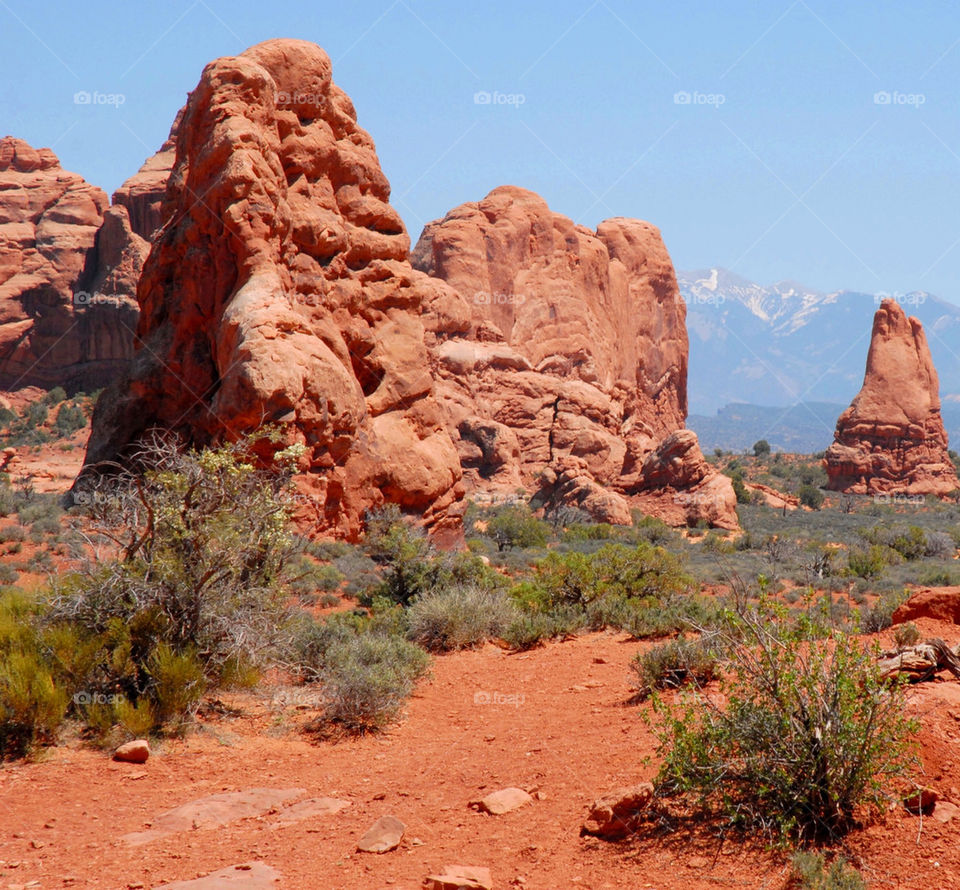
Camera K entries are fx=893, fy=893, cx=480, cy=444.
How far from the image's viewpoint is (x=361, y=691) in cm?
714

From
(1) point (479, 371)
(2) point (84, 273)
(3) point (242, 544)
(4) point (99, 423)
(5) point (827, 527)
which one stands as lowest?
(5) point (827, 527)

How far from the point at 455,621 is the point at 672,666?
3.73 meters

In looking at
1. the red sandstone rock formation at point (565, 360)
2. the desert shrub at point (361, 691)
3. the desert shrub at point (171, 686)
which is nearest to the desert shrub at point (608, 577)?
the desert shrub at point (361, 691)

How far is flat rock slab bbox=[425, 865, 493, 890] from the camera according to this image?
3.95 metres

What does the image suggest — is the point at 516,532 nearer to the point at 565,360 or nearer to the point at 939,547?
the point at 939,547

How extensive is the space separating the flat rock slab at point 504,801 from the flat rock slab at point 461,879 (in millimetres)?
810

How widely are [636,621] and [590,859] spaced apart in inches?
232

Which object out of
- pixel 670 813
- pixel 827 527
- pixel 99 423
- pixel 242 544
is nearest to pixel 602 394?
pixel 827 527

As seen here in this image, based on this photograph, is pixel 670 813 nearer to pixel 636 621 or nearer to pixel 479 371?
pixel 636 621

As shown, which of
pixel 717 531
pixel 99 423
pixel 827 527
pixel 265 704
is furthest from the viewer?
pixel 827 527

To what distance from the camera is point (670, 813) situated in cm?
449

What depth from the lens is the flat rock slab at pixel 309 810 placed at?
514cm

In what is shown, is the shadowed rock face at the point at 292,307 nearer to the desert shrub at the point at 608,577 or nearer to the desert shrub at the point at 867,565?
the desert shrub at the point at 608,577

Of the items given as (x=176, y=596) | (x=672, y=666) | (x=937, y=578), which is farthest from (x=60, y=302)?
→ (x=672, y=666)
